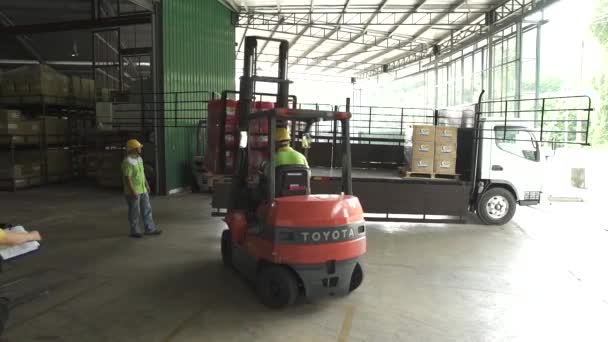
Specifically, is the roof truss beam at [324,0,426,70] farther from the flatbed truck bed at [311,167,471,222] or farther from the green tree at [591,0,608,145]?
the flatbed truck bed at [311,167,471,222]

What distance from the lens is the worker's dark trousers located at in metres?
8.21

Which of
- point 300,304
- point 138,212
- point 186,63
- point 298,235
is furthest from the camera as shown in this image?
point 186,63

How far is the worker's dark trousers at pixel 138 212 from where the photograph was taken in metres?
8.21

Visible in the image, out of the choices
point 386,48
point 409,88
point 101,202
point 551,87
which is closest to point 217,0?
point 101,202

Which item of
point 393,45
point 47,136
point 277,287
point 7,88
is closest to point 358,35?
point 393,45

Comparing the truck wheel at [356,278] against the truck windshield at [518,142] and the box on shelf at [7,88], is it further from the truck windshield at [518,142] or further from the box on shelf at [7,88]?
the box on shelf at [7,88]

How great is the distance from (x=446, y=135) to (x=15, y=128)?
13.1m

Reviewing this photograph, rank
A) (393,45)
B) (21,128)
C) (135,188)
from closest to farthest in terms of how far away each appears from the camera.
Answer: (135,188) < (21,128) < (393,45)

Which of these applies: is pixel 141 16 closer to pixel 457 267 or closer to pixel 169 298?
pixel 169 298

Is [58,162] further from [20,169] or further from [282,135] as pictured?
[282,135]

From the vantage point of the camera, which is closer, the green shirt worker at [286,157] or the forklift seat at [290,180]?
the forklift seat at [290,180]

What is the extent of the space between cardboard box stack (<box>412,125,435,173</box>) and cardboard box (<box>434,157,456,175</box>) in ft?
0.40

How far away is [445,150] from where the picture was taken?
9828 mm

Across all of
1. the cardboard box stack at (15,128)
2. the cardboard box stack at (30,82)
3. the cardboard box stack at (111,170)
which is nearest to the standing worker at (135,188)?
the cardboard box stack at (111,170)
